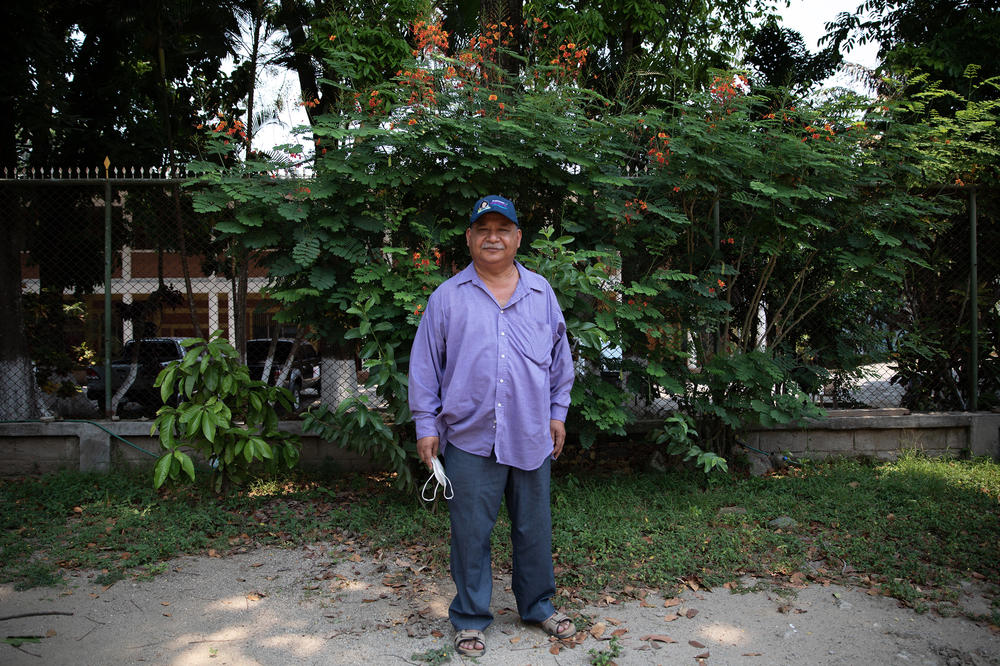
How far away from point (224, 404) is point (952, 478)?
223 inches

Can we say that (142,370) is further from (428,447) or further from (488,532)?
(488,532)

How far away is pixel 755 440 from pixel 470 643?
12.8ft

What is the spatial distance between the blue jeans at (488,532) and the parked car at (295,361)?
15.2 feet

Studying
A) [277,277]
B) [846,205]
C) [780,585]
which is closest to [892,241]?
[846,205]

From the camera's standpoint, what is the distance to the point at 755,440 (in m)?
6.27

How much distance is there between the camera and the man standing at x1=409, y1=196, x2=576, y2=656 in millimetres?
3240

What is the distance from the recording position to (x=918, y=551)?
4250 mm

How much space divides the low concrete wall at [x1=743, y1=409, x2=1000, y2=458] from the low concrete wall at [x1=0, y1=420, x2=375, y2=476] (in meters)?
3.78

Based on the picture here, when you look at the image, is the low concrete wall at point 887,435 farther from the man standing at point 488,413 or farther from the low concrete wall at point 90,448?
the low concrete wall at point 90,448

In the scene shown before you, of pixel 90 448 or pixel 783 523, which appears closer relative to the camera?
pixel 783 523

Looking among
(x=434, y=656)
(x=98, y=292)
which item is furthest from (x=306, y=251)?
(x=98, y=292)

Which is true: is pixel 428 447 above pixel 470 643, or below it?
above

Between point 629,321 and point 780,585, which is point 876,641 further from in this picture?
point 629,321

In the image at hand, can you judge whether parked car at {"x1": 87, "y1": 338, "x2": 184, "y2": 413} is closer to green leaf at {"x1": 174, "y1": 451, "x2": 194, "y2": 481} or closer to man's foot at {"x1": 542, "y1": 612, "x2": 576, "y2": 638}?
green leaf at {"x1": 174, "y1": 451, "x2": 194, "y2": 481}
